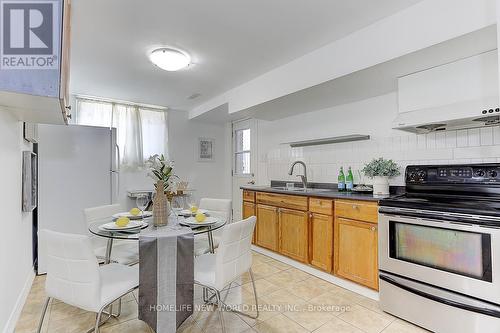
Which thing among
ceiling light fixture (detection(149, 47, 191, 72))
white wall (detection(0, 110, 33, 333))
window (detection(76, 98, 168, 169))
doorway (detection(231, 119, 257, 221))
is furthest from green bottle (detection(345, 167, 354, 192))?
window (detection(76, 98, 168, 169))

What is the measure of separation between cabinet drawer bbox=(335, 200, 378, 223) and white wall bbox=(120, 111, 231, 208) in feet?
11.0

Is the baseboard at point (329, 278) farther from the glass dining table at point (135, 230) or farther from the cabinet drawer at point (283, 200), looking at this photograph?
the glass dining table at point (135, 230)

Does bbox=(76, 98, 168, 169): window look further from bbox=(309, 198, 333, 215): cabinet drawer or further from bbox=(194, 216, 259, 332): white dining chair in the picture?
bbox=(194, 216, 259, 332): white dining chair

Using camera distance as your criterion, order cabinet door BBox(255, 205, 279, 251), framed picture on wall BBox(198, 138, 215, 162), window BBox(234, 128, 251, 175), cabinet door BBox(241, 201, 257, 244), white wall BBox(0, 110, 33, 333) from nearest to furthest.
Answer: white wall BBox(0, 110, 33, 333), cabinet door BBox(255, 205, 279, 251), cabinet door BBox(241, 201, 257, 244), window BBox(234, 128, 251, 175), framed picture on wall BBox(198, 138, 215, 162)

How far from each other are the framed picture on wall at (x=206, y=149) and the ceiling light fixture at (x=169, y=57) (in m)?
2.86

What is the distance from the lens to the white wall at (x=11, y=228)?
1.83m

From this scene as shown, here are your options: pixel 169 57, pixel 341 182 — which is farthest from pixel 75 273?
pixel 341 182

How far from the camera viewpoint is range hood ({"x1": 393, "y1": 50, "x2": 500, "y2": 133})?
6.33 feet

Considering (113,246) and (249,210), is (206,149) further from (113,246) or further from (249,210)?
(113,246)

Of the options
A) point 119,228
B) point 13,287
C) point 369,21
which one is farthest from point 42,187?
point 369,21

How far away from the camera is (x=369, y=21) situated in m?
2.21

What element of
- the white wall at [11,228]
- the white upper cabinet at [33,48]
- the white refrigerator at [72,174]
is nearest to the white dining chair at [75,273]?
the white wall at [11,228]

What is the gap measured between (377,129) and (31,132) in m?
3.75

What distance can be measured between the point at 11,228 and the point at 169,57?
6.67 feet
